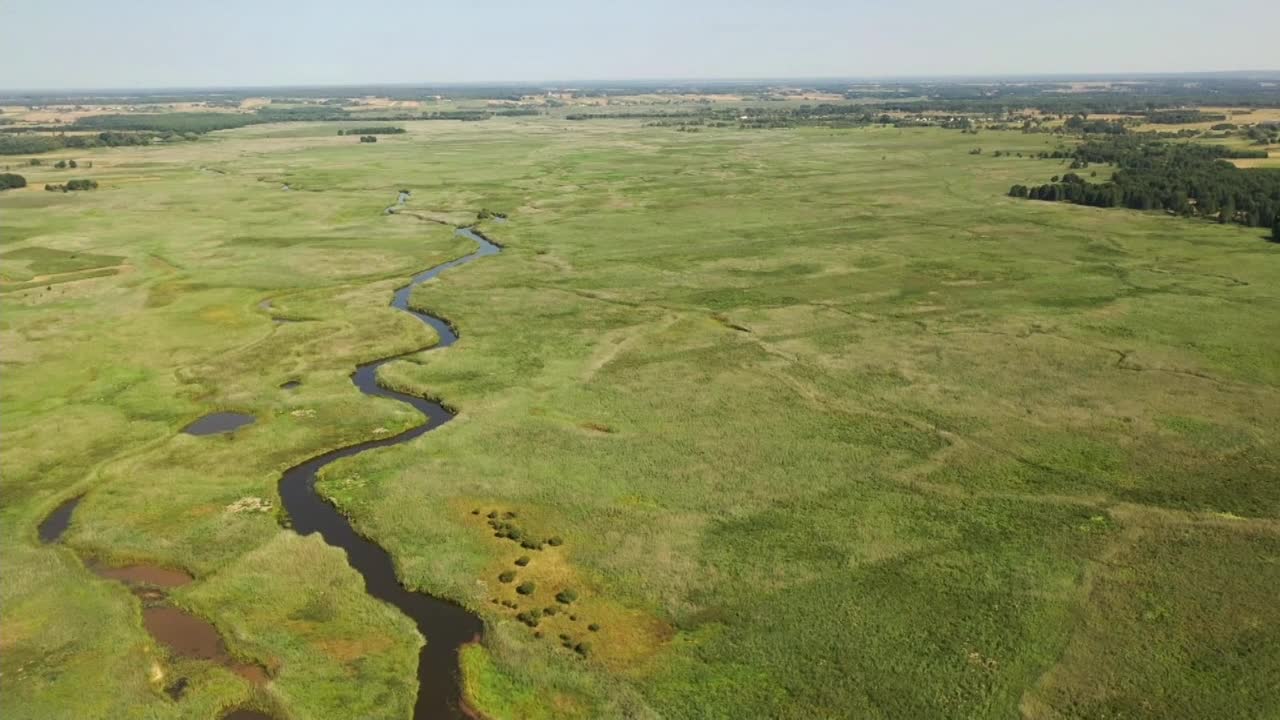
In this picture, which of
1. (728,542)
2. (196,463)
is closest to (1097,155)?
(728,542)

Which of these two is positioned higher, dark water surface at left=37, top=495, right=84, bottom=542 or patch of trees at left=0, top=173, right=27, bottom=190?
patch of trees at left=0, top=173, right=27, bottom=190

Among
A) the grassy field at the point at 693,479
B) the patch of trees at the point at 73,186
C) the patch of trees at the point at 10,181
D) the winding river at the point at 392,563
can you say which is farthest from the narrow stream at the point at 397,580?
the patch of trees at the point at 10,181

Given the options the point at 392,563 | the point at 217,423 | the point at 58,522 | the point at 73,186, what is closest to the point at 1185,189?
the point at 392,563

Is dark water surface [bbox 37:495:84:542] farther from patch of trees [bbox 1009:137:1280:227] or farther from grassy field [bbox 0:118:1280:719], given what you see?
patch of trees [bbox 1009:137:1280:227]

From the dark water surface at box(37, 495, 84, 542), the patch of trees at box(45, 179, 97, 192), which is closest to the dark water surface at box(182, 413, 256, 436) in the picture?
the dark water surface at box(37, 495, 84, 542)

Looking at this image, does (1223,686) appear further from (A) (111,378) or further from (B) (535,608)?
(A) (111,378)

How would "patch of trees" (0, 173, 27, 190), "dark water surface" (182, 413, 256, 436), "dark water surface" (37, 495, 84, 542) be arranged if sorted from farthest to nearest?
"patch of trees" (0, 173, 27, 190) → "dark water surface" (182, 413, 256, 436) → "dark water surface" (37, 495, 84, 542)

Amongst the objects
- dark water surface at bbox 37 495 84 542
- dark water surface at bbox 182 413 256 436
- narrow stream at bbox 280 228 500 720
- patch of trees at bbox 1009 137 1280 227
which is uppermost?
patch of trees at bbox 1009 137 1280 227

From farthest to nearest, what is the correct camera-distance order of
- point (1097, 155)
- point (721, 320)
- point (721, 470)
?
point (1097, 155) → point (721, 320) → point (721, 470)
